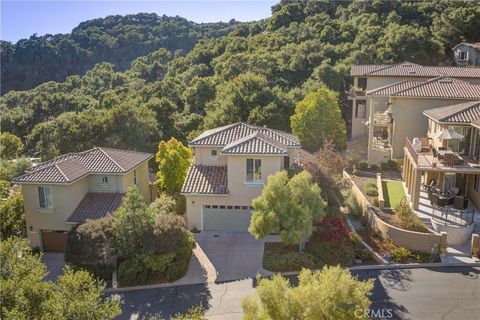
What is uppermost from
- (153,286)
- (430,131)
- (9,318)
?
(430,131)

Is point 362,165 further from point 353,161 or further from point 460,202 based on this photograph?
point 460,202

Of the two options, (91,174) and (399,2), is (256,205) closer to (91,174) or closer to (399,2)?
(91,174)

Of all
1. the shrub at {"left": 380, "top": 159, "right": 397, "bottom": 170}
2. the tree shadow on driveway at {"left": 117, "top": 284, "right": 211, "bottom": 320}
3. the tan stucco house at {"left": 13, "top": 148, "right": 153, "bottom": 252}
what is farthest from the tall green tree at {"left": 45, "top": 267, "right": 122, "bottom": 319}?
the shrub at {"left": 380, "top": 159, "right": 397, "bottom": 170}

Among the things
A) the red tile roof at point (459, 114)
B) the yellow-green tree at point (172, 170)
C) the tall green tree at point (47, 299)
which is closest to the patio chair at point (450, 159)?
the red tile roof at point (459, 114)

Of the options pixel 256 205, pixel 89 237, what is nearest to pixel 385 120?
pixel 256 205

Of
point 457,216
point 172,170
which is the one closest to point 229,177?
point 172,170

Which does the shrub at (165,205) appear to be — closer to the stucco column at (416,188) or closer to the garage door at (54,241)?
the garage door at (54,241)
